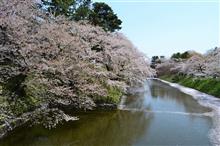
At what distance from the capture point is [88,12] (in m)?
26.7

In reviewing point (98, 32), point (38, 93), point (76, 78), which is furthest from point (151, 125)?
point (98, 32)

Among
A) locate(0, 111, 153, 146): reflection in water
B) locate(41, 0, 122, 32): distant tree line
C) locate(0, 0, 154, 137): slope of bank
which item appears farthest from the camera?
locate(41, 0, 122, 32): distant tree line

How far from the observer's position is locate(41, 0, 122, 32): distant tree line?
23.6 metres

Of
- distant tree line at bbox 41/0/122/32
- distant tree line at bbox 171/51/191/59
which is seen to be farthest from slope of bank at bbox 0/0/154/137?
distant tree line at bbox 171/51/191/59

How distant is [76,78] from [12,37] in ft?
12.7

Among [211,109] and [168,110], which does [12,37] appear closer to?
[168,110]

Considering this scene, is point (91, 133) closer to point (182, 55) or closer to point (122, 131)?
point (122, 131)

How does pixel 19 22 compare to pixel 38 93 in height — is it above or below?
above

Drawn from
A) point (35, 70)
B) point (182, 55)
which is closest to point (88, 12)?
point (35, 70)

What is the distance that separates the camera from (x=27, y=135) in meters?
13.5

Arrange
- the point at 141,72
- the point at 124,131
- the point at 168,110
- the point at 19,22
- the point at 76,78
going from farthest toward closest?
the point at 141,72, the point at 168,110, the point at 76,78, the point at 124,131, the point at 19,22

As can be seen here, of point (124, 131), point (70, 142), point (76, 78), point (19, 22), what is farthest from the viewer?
point (76, 78)

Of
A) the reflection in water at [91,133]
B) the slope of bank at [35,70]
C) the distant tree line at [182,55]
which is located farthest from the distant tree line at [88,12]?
the distant tree line at [182,55]

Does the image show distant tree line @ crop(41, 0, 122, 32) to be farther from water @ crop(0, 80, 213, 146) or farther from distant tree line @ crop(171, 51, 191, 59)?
distant tree line @ crop(171, 51, 191, 59)
